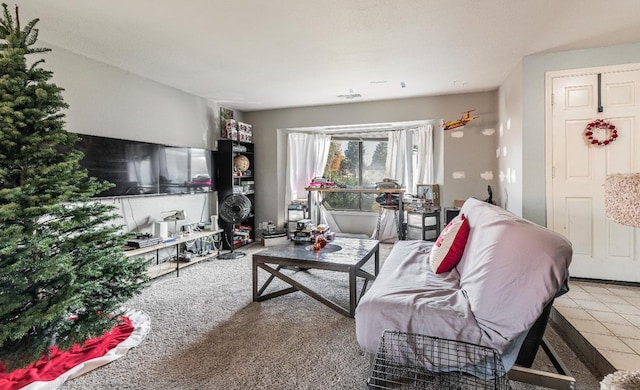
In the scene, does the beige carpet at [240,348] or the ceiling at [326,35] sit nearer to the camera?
the beige carpet at [240,348]

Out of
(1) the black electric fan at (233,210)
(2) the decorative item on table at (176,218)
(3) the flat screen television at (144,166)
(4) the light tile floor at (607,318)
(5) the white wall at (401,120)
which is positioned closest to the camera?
(4) the light tile floor at (607,318)

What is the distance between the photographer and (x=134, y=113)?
11.4 ft

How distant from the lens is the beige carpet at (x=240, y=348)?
1.61m

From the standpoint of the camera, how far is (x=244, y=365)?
174 cm

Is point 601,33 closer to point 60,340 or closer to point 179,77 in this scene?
point 179,77

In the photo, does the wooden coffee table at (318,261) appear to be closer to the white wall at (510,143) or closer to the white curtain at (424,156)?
the white wall at (510,143)

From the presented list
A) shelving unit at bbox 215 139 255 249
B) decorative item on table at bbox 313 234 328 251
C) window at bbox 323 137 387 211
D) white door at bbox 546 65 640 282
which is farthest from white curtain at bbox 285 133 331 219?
white door at bbox 546 65 640 282

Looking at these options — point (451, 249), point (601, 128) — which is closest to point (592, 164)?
point (601, 128)

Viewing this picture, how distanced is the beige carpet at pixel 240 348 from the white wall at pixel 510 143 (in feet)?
5.95

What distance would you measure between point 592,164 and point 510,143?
2.69ft

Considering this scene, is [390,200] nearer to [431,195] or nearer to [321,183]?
[431,195]

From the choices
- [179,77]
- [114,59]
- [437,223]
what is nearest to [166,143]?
[179,77]

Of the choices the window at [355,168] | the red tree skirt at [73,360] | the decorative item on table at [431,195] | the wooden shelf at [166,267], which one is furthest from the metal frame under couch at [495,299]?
the window at [355,168]

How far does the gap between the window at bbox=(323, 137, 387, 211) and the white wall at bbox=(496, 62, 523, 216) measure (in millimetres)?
1944
